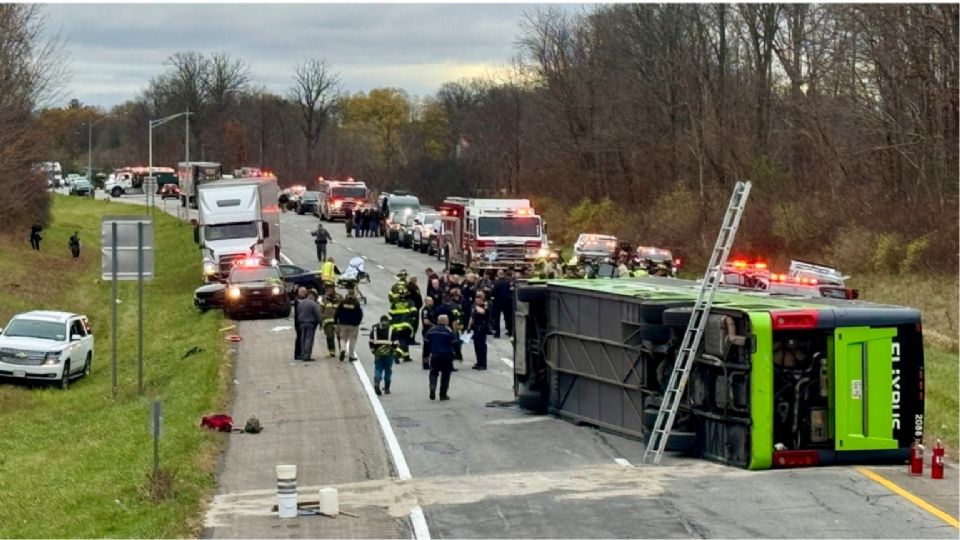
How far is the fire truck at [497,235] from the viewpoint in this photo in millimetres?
48656

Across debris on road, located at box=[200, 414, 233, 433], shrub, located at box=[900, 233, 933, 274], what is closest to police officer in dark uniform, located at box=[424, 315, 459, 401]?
debris on road, located at box=[200, 414, 233, 433]

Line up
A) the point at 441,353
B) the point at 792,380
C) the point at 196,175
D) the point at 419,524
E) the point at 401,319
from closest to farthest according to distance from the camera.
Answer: the point at 419,524 < the point at 792,380 < the point at 441,353 < the point at 401,319 < the point at 196,175

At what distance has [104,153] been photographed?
190375 mm

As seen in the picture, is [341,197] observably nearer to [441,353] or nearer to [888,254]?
[888,254]

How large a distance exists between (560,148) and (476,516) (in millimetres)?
68204

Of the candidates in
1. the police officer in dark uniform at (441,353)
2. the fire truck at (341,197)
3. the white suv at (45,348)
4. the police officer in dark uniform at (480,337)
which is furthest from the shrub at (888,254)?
the fire truck at (341,197)

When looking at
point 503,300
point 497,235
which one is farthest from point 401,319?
point 497,235

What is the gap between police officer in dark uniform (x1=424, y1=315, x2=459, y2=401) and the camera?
77.7 feet

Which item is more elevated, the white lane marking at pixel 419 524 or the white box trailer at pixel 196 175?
the white box trailer at pixel 196 175

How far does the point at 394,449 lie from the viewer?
65.1ft

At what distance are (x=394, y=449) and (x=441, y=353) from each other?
13.7 ft

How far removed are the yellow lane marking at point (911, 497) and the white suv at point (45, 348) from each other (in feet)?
60.8

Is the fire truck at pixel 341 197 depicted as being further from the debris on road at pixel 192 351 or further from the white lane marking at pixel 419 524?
the white lane marking at pixel 419 524

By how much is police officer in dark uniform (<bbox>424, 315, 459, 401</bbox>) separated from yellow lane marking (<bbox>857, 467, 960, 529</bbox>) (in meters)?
7.91
